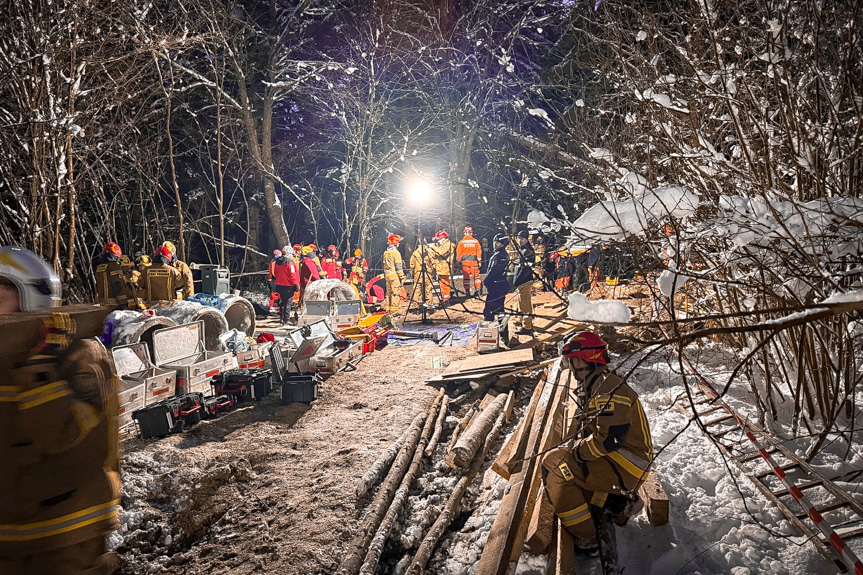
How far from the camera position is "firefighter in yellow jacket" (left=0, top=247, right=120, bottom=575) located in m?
2.32

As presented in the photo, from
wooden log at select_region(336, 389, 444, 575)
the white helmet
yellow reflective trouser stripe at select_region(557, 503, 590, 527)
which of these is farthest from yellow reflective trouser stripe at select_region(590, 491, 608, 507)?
the white helmet

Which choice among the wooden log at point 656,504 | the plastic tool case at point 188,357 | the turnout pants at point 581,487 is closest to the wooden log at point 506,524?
the turnout pants at point 581,487

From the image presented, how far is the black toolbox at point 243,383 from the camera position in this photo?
758 centimetres

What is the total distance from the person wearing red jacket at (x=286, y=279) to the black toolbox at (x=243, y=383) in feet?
23.8

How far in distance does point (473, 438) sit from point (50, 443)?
13.5 feet

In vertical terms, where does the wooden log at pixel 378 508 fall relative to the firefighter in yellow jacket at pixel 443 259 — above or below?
below

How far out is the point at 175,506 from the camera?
4.79m

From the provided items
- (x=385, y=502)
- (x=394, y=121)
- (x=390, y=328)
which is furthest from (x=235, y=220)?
(x=385, y=502)

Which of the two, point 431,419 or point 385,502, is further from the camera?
point 431,419

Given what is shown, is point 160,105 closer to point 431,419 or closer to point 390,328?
point 390,328

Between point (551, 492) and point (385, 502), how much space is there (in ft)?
5.52

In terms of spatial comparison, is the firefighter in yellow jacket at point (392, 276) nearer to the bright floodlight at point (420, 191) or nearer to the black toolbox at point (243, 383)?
the black toolbox at point (243, 383)

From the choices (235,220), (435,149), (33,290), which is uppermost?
(435,149)

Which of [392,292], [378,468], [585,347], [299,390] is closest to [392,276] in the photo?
[392,292]
